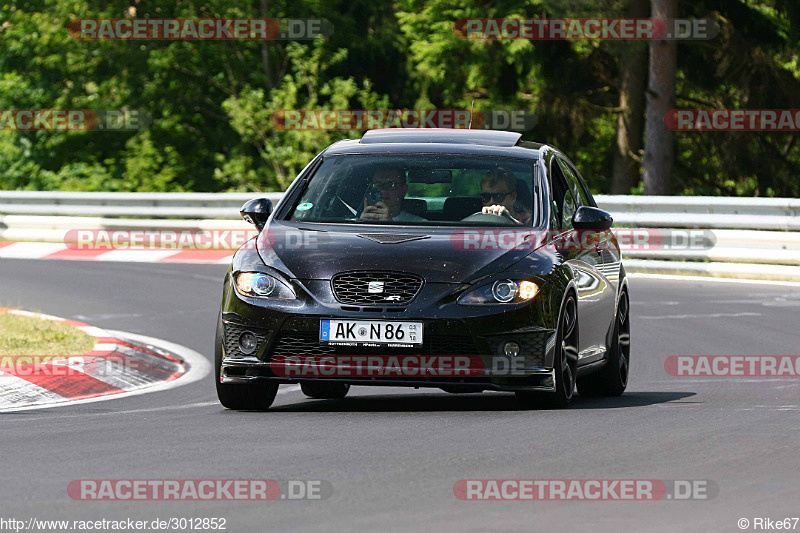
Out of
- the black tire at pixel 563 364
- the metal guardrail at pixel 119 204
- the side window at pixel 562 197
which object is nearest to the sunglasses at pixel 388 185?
the side window at pixel 562 197

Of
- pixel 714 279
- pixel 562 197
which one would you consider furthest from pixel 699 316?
pixel 562 197

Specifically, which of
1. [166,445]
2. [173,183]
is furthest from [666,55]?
[166,445]

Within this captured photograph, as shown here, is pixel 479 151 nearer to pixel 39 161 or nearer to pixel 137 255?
pixel 137 255

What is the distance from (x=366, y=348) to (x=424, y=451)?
1.55m

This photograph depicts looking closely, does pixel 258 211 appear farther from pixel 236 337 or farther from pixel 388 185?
pixel 236 337

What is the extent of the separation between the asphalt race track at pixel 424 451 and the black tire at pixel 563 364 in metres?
0.10

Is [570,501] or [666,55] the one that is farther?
[666,55]

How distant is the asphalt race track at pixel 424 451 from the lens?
608cm

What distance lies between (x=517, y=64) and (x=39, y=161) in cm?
1072

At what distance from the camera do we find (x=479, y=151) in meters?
10.5

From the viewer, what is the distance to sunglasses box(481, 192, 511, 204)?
1016 cm

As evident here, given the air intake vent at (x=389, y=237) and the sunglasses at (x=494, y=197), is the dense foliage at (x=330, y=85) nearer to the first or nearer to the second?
the sunglasses at (x=494, y=197)

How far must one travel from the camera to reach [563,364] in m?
9.50

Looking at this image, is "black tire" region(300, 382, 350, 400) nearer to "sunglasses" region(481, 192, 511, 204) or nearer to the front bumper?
the front bumper
